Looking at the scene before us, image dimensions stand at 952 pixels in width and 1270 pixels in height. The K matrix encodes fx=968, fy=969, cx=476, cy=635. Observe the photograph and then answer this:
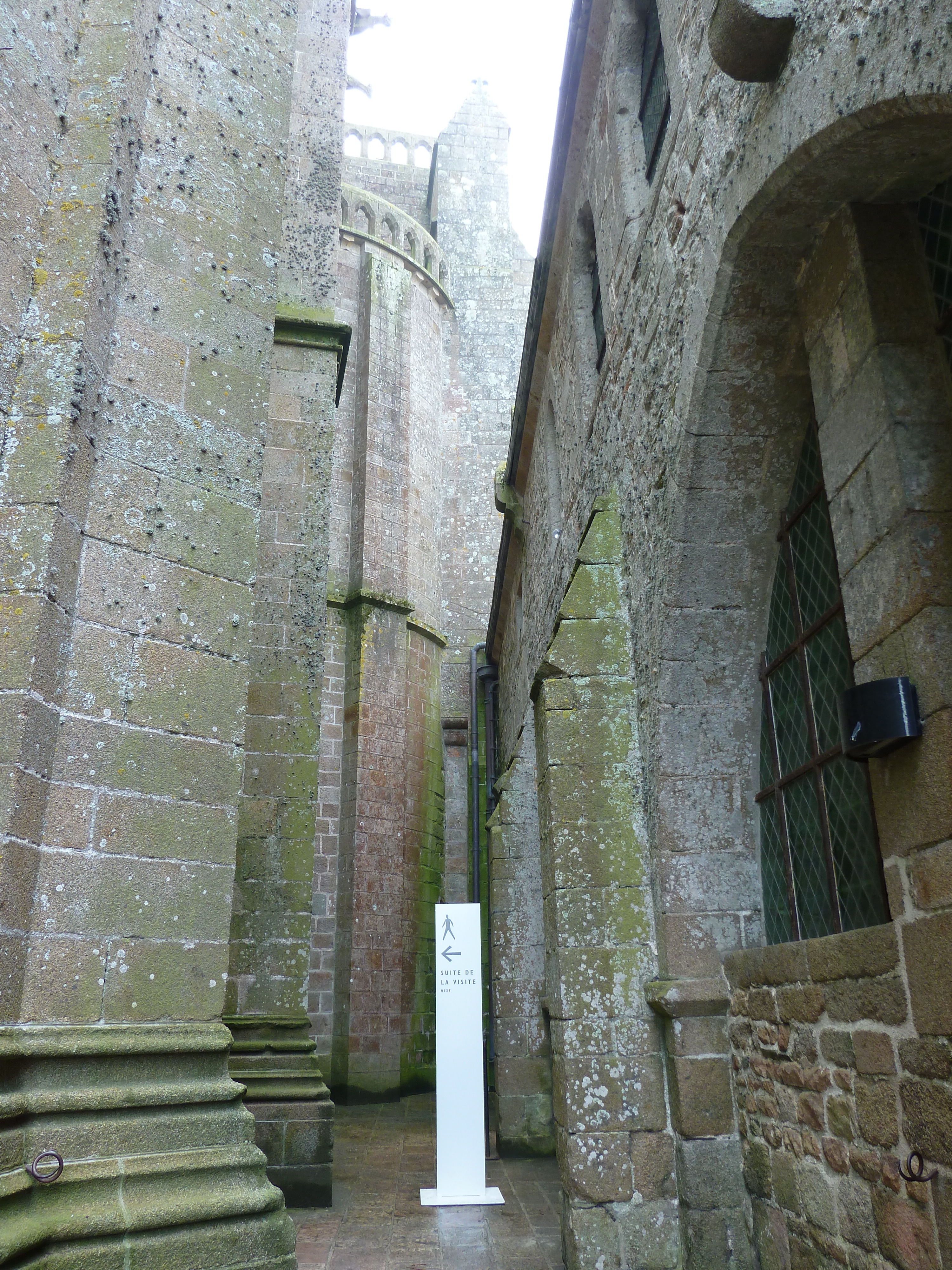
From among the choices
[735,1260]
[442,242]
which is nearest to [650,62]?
[735,1260]

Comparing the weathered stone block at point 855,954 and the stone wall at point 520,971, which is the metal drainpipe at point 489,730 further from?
the weathered stone block at point 855,954

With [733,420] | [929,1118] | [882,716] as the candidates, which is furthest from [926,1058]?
[733,420]

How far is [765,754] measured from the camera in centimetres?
434

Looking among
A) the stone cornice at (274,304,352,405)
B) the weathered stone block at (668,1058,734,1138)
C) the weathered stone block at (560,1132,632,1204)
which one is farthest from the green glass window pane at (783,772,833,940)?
the stone cornice at (274,304,352,405)

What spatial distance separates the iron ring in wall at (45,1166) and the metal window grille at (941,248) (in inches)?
122

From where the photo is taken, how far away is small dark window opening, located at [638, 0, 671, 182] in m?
4.68

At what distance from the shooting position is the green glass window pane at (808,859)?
12.0 ft

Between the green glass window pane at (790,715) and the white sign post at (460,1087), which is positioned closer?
the green glass window pane at (790,715)

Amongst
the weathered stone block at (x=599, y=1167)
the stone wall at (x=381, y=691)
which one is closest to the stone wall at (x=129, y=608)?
the weathered stone block at (x=599, y=1167)

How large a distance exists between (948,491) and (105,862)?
2496 mm

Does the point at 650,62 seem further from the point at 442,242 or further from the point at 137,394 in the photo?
the point at 442,242

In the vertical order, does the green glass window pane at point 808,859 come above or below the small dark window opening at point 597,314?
below

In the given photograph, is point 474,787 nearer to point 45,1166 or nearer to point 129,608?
point 129,608

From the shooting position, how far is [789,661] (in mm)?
4035
